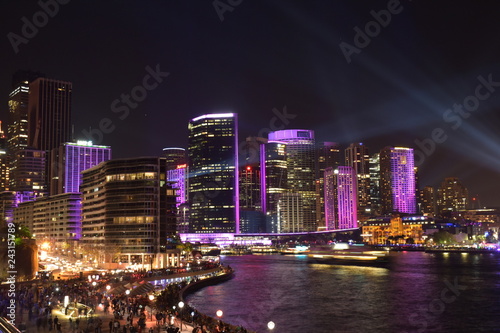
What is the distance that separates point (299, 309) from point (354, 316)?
7.11 metres

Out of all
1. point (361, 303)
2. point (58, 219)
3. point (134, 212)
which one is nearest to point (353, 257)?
point (134, 212)

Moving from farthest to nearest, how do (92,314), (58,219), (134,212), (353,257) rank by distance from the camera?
(58,219), (353,257), (134,212), (92,314)

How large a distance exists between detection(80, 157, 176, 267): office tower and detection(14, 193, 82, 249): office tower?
39422 mm

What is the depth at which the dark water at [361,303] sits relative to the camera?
155ft

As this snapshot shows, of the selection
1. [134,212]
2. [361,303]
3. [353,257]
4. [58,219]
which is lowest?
[353,257]

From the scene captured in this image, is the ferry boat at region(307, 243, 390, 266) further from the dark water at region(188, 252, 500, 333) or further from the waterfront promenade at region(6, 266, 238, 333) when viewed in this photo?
the waterfront promenade at region(6, 266, 238, 333)

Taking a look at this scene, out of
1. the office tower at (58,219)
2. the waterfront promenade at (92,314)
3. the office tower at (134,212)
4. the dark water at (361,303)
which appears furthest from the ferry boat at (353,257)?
the waterfront promenade at (92,314)

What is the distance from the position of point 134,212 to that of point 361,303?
5830 cm

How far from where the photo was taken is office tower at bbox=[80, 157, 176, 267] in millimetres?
102250

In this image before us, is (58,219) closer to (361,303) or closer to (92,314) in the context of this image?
(361,303)

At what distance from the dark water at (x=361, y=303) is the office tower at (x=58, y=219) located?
7892 centimetres

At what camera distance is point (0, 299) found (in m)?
42.6

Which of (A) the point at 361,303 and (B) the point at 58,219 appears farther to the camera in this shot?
(B) the point at 58,219

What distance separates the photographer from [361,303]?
60.4 meters
